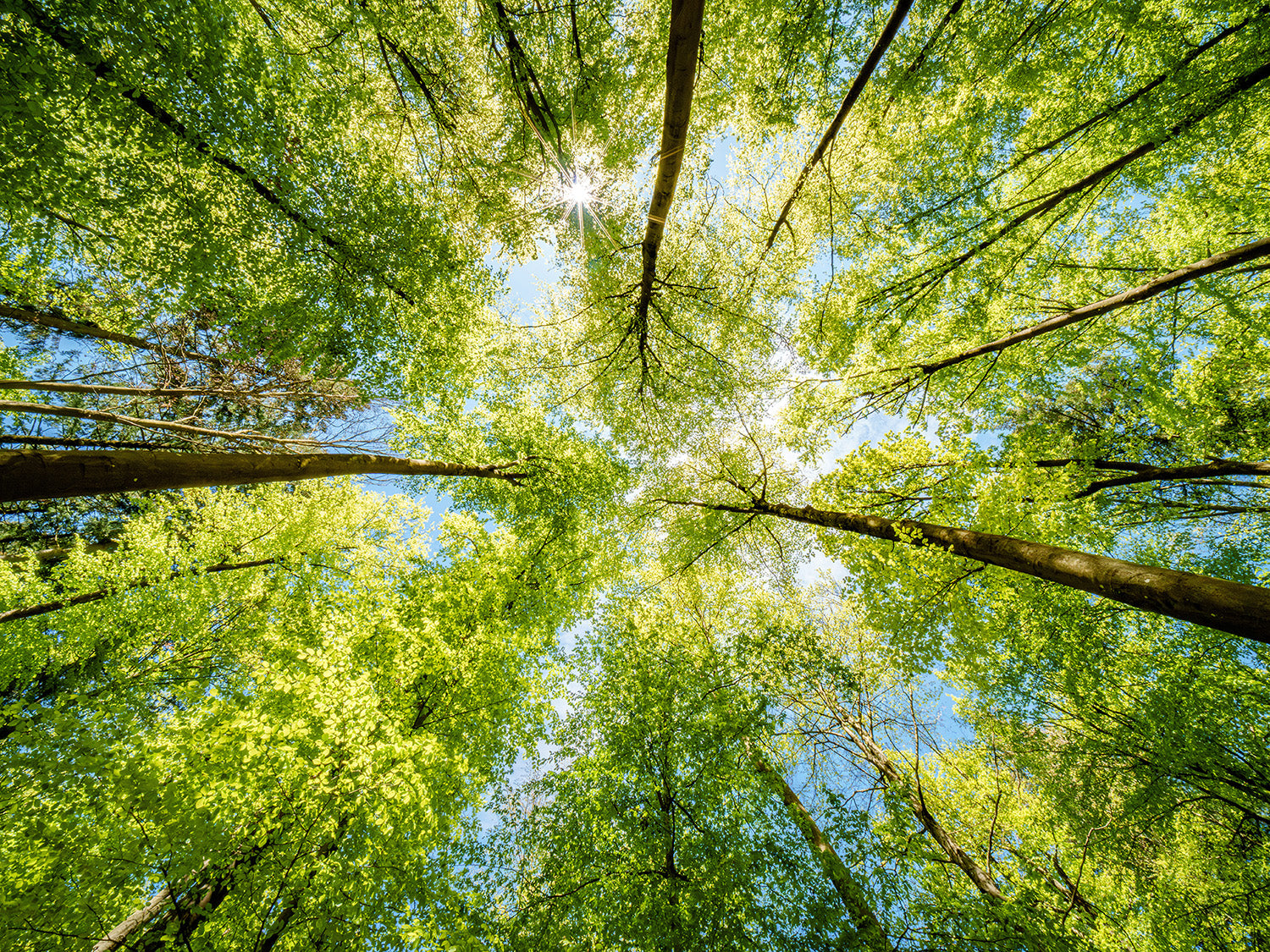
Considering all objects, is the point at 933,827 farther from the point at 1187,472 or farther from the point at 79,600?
the point at 79,600

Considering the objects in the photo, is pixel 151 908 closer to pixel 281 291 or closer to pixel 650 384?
pixel 281 291

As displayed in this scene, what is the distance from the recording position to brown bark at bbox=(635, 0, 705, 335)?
3.19 meters

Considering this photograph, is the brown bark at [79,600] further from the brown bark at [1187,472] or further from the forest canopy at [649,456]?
the brown bark at [1187,472]

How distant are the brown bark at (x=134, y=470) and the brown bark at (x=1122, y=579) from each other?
7.70 m

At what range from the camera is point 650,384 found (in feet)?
30.3

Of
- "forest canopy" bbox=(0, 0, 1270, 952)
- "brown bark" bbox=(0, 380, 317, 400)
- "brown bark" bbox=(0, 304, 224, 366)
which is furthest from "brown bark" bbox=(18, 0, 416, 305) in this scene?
"brown bark" bbox=(0, 304, 224, 366)

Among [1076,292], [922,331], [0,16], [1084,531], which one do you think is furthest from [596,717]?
[1076,292]

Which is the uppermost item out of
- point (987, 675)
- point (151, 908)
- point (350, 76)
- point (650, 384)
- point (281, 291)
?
point (350, 76)

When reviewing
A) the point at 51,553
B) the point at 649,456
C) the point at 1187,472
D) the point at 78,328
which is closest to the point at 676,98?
the point at 649,456

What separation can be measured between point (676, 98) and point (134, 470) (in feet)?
19.9

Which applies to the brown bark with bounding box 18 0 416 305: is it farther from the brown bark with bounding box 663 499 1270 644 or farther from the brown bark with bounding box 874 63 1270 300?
the brown bark with bounding box 874 63 1270 300

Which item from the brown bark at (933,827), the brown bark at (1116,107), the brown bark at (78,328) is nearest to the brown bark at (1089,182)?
the brown bark at (1116,107)

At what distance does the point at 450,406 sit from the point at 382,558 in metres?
5.76

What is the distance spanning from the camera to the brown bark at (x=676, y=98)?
126 inches
